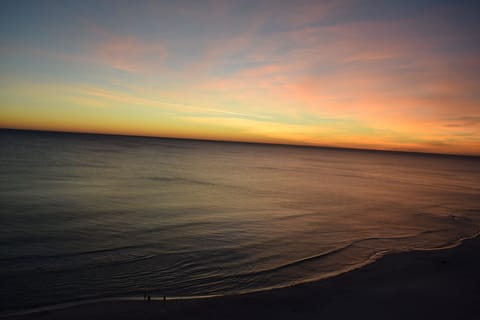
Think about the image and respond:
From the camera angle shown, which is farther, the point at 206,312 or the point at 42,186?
the point at 42,186

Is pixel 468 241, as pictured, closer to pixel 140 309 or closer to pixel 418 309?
pixel 418 309

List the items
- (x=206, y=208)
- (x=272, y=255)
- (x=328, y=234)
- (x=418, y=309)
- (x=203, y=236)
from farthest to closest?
(x=206, y=208), (x=328, y=234), (x=203, y=236), (x=272, y=255), (x=418, y=309)

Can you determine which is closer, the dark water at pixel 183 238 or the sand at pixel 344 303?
the sand at pixel 344 303

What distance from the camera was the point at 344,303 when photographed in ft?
22.3

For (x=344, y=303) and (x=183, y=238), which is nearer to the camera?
(x=344, y=303)

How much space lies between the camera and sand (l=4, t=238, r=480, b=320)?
20.4ft

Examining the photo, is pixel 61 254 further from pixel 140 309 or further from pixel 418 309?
pixel 418 309

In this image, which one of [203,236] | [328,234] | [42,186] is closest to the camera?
[203,236]

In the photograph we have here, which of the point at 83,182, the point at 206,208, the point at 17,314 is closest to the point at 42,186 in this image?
the point at 83,182

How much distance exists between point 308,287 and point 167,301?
3574 mm

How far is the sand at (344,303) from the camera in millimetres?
6211

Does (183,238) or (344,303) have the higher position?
(344,303)

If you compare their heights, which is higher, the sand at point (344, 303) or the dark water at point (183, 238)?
the sand at point (344, 303)

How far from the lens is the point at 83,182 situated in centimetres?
2597
